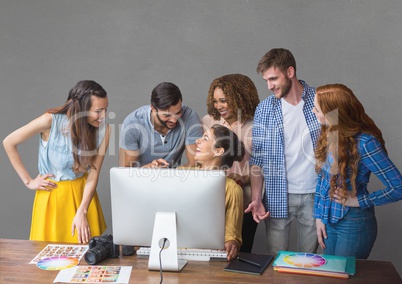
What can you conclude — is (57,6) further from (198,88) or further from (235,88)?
(235,88)

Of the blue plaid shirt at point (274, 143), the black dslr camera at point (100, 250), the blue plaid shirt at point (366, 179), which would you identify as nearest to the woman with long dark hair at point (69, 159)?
the black dslr camera at point (100, 250)

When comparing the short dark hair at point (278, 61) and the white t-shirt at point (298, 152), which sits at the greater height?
the short dark hair at point (278, 61)

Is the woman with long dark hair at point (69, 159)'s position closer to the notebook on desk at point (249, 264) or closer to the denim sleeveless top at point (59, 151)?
the denim sleeveless top at point (59, 151)

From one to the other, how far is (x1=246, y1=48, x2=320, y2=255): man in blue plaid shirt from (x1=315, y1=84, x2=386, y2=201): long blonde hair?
1.42 feet

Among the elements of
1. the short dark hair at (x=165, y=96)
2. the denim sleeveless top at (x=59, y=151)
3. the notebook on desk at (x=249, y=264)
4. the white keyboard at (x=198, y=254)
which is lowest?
the notebook on desk at (x=249, y=264)

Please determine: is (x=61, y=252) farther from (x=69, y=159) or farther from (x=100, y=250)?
(x=69, y=159)

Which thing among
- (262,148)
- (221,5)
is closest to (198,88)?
(221,5)

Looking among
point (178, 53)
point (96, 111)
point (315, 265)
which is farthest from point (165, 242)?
point (178, 53)

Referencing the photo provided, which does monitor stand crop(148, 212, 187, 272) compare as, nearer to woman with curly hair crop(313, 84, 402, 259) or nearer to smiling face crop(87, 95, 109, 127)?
woman with curly hair crop(313, 84, 402, 259)

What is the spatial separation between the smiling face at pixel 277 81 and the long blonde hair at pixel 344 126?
450mm

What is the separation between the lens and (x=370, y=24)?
4.33 m

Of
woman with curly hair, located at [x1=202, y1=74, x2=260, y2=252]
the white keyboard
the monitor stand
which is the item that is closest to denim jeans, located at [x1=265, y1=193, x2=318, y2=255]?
woman with curly hair, located at [x1=202, y1=74, x2=260, y2=252]

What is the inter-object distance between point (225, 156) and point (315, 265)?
0.85 metres

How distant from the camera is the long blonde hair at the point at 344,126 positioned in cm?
274
